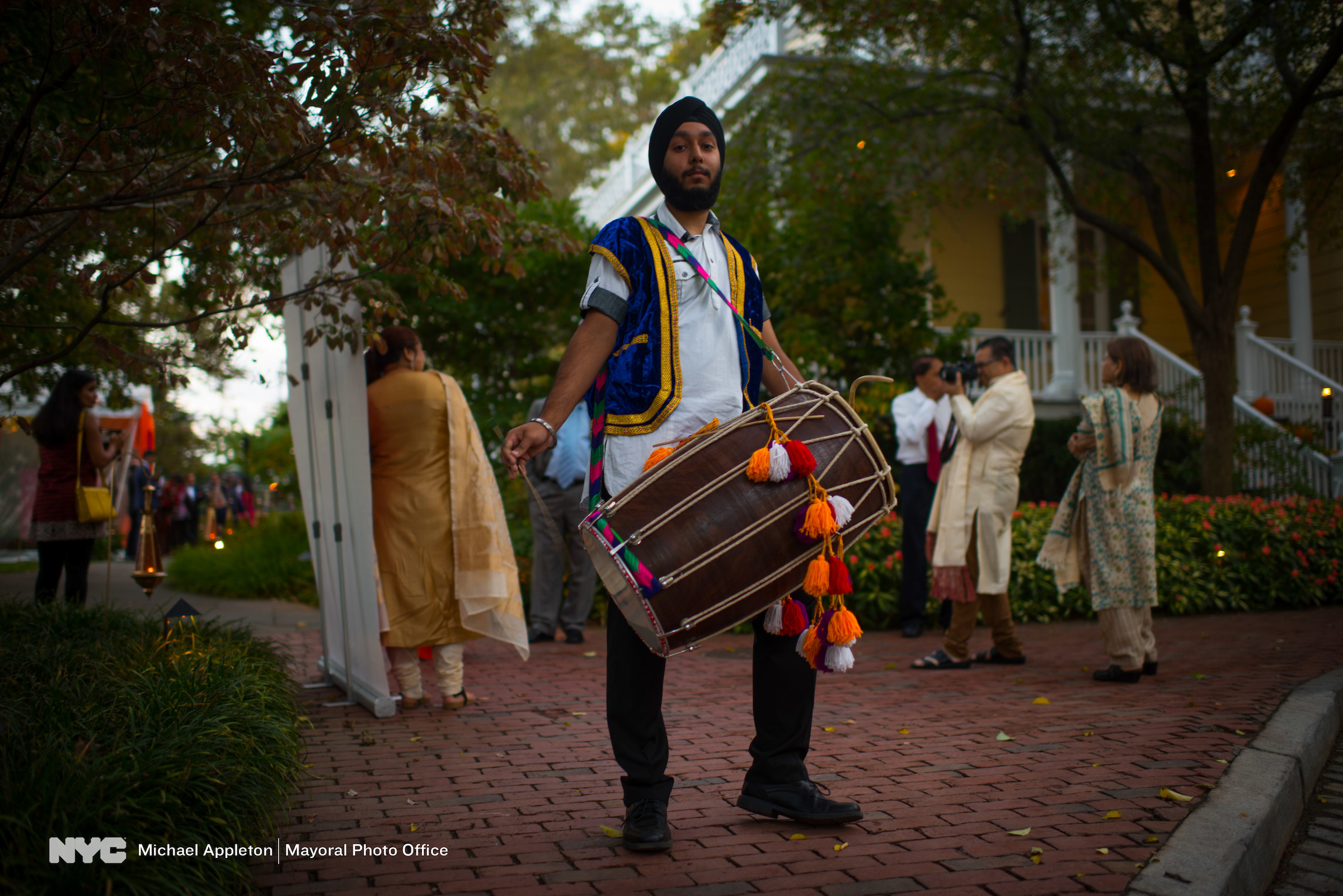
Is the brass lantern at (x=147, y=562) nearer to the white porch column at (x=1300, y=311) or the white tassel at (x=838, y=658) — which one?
the white tassel at (x=838, y=658)

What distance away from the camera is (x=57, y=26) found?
3.85 meters

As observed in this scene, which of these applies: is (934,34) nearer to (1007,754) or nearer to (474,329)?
(474,329)

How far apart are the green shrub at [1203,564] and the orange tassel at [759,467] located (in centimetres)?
598

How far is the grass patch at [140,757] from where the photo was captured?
2.47 metres

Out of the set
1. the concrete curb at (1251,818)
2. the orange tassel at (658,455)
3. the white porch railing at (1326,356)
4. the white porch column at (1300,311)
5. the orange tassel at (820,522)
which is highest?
the white porch column at (1300,311)

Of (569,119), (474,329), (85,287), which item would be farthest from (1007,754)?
(569,119)

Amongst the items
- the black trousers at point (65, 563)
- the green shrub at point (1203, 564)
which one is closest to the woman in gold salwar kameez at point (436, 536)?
the black trousers at point (65, 563)

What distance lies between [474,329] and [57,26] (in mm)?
9074

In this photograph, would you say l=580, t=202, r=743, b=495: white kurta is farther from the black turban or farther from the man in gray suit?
the man in gray suit

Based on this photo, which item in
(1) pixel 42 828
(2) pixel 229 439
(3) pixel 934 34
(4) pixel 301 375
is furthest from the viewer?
(2) pixel 229 439

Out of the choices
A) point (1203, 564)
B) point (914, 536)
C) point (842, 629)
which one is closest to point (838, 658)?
point (842, 629)

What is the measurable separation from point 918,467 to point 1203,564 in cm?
323

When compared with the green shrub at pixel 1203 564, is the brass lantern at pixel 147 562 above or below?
above

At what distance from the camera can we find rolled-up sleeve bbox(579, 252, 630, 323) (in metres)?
3.20
